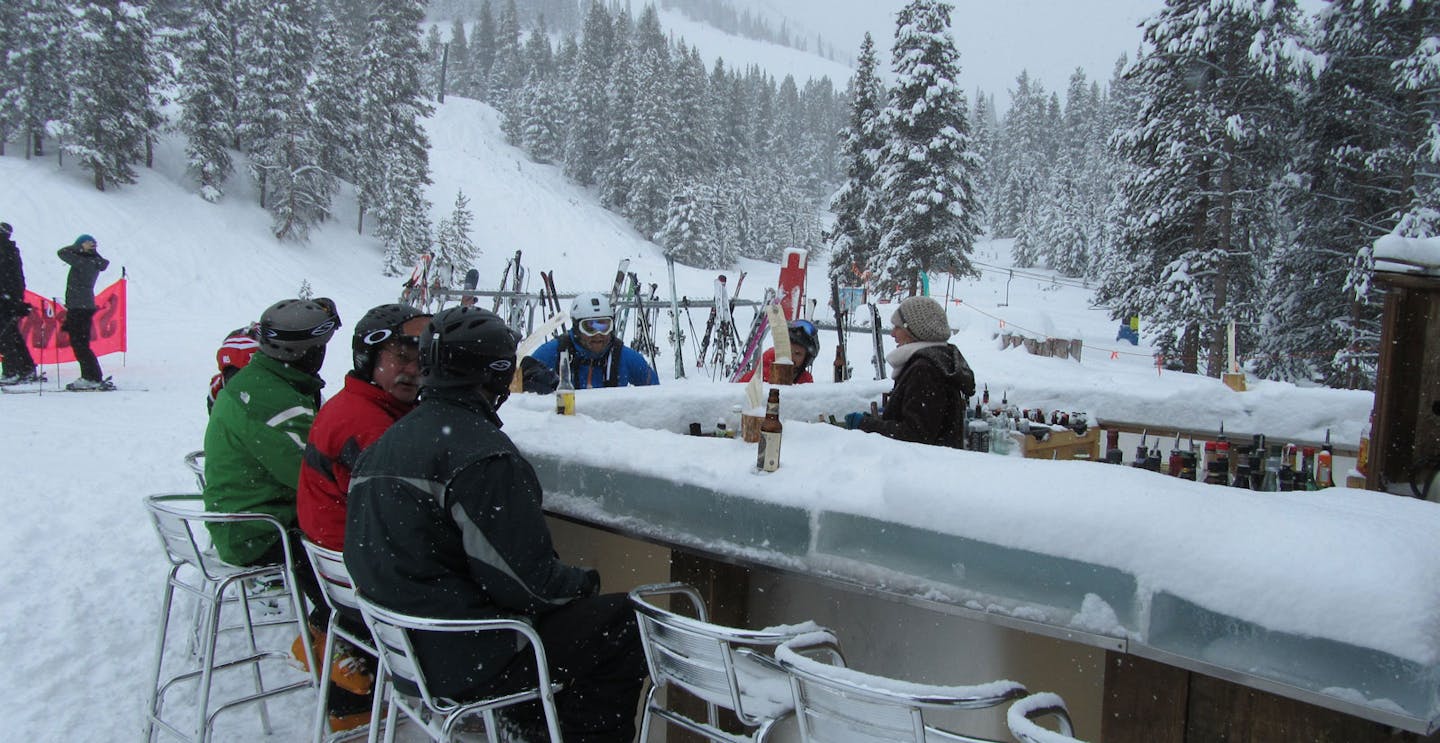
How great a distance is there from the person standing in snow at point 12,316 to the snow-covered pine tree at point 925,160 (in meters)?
22.3

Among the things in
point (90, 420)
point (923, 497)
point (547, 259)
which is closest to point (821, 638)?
point (923, 497)

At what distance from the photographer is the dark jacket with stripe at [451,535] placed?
247cm

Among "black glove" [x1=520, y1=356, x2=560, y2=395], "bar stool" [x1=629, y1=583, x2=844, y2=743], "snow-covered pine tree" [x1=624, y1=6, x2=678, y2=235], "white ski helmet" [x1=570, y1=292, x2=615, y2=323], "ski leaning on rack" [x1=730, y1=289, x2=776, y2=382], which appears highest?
"snow-covered pine tree" [x1=624, y1=6, x2=678, y2=235]

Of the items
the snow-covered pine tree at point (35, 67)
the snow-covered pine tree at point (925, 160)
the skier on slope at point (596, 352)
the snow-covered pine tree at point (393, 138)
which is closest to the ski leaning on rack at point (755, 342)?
the skier on slope at point (596, 352)

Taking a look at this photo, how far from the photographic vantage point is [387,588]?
2.52 meters

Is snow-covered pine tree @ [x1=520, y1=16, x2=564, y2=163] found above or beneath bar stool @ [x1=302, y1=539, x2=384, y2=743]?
above

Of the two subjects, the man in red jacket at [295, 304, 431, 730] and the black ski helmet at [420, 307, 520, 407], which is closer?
the black ski helmet at [420, 307, 520, 407]

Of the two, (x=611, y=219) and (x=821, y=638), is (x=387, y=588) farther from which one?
(x=611, y=219)

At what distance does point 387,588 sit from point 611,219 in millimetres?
46021

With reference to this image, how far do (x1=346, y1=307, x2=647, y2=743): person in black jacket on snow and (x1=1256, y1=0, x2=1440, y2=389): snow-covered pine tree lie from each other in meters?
18.0

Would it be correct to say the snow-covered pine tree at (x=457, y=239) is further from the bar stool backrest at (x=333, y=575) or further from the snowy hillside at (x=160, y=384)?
the bar stool backrest at (x=333, y=575)

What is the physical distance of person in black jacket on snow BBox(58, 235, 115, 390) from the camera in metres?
10.7

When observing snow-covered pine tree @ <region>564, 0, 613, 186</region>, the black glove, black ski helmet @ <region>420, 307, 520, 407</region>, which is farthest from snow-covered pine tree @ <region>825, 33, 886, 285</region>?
black ski helmet @ <region>420, 307, 520, 407</region>

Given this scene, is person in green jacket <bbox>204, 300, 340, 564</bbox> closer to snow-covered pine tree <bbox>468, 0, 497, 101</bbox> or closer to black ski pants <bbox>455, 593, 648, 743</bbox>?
black ski pants <bbox>455, 593, 648, 743</bbox>
